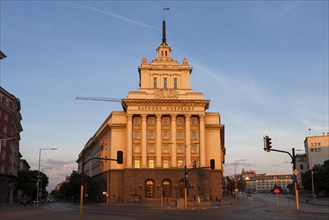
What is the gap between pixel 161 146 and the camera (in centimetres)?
9881

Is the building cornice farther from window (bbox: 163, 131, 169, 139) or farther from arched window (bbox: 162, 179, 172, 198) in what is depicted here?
arched window (bbox: 162, 179, 172, 198)

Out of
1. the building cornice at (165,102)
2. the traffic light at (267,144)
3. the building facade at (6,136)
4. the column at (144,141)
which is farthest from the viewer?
the building cornice at (165,102)

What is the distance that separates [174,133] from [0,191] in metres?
42.6

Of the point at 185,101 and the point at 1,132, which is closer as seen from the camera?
the point at 1,132

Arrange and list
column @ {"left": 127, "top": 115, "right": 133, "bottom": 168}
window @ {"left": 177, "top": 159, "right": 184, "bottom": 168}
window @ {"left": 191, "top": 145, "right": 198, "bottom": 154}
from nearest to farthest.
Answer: column @ {"left": 127, "top": 115, "right": 133, "bottom": 168} → window @ {"left": 177, "top": 159, "right": 184, "bottom": 168} → window @ {"left": 191, "top": 145, "right": 198, "bottom": 154}

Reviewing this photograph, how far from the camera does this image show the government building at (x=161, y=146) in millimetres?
96688

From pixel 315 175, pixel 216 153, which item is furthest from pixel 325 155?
pixel 216 153

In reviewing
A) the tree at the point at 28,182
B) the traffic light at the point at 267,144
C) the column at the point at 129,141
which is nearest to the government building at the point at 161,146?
the column at the point at 129,141

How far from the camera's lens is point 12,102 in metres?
98.7

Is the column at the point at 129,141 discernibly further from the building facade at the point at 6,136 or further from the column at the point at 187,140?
the building facade at the point at 6,136

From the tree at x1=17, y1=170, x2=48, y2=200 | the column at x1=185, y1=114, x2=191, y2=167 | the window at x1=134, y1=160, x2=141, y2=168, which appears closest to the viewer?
the column at x1=185, y1=114, x2=191, y2=167

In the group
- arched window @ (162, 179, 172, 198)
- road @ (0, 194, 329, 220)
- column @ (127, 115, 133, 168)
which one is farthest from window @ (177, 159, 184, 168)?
road @ (0, 194, 329, 220)

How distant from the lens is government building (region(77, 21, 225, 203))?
96.7m

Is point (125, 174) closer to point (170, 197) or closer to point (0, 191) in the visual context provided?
point (170, 197)
